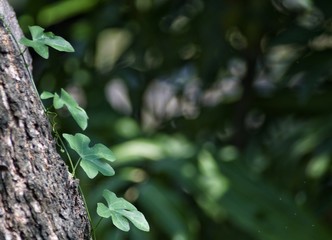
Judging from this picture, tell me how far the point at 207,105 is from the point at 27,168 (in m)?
2.25

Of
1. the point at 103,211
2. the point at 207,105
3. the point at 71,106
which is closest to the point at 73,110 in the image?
the point at 71,106

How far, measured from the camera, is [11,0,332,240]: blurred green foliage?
2.66 m

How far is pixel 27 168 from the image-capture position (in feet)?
3.11

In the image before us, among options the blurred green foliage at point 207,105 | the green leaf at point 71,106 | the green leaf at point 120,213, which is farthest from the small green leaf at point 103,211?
the blurred green foliage at point 207,105

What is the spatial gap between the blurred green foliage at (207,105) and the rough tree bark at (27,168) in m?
1.54

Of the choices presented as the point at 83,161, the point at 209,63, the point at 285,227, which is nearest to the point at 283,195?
the point at 285,227

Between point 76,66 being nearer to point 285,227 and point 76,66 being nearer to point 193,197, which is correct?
point 193,197

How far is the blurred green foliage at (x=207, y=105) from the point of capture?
2.66 meters

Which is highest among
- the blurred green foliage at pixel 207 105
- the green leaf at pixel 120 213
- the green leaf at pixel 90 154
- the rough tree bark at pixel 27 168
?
the rough tree bark at pixel 27 168

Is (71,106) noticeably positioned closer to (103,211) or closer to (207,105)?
(103,211)

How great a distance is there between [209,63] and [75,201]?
2.06 m

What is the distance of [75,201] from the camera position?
1.00 m

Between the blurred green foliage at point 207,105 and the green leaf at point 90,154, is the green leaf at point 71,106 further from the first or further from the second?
the blurred green foliage at point 207,105

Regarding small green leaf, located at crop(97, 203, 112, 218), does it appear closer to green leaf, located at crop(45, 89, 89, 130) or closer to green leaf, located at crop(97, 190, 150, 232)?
green leaf, located at crop(97, 190, 150, 232)
